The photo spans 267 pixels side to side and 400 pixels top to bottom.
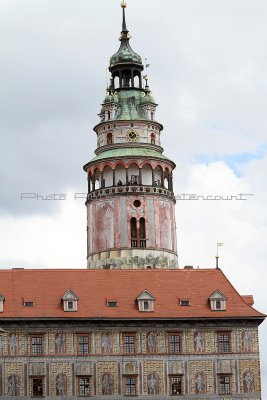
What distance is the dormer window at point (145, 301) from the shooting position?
10894 cm

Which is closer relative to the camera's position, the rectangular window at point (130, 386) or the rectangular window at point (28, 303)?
the rectangular window at point (130, 386)

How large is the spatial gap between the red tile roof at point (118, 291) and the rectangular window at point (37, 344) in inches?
61.0

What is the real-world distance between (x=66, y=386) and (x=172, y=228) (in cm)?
2477

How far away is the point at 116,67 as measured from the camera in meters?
132

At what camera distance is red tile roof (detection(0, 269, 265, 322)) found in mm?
108062

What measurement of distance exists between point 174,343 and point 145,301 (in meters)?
3.55

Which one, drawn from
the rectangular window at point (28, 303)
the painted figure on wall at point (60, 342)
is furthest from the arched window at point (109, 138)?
the painted figure on wall at point (60, 342)

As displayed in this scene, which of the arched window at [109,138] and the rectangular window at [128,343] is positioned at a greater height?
the arched window at [109,138]

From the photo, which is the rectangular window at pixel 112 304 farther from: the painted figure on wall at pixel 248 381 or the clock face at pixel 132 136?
the clock face at pixel 132 136

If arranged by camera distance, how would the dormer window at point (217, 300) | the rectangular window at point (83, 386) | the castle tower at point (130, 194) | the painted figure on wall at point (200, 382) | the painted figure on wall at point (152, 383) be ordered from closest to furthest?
the rectangular window at point (83, 386) < the painted figure on wall at point (152, 383) < the painted figure on wall at point (200, 382) < the dormer window at point (217, 300) < the castle tower at point (130, 194)

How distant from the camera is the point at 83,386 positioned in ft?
350

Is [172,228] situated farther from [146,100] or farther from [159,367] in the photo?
→ [159,367]

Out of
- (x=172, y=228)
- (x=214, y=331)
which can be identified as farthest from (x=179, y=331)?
(x=172, y=228)

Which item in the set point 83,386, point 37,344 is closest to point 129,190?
point 37,344
